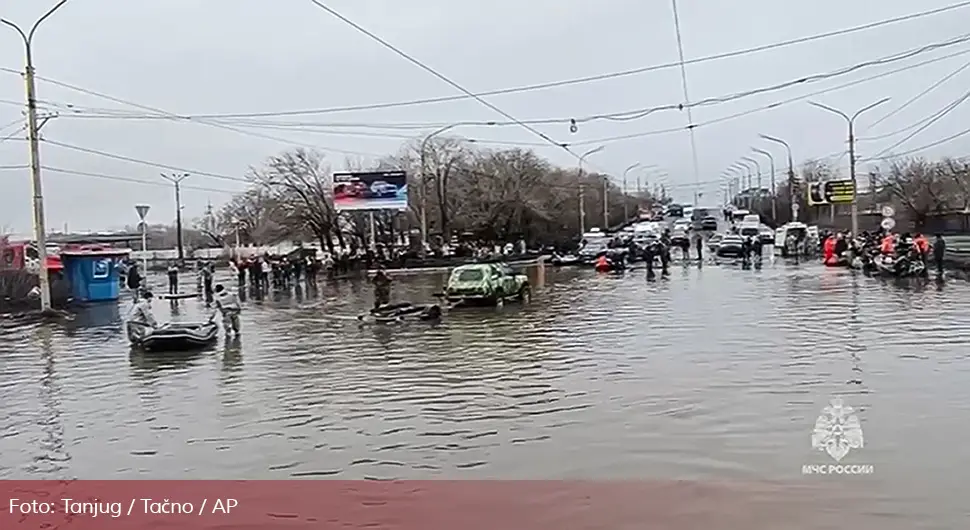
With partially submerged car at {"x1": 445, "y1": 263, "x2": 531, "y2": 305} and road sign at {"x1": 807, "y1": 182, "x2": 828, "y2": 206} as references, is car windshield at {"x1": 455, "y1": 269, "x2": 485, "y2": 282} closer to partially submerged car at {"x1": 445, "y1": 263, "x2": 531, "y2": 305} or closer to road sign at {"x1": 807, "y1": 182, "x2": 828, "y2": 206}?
partially submerged car at {"x1": 445, "y1": 263, "x2": 531, "y2": 305}

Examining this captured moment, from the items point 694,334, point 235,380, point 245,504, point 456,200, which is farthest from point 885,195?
point 245,504

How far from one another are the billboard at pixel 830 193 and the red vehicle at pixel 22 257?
168ft

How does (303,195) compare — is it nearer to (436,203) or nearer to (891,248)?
(436,203)

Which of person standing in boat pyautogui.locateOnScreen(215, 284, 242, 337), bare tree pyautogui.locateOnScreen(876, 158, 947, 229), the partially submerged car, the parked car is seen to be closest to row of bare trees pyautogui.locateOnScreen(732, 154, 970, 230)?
bare tree pyautogui.locateOnScreen(876, 158, 947, 229)

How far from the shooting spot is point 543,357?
18.6m

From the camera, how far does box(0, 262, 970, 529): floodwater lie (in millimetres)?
9742

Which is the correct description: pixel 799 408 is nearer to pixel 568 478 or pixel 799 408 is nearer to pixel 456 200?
pixel 568 478

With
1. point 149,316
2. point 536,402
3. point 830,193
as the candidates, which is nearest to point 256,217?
point 830,193

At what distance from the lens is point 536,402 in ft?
44.7

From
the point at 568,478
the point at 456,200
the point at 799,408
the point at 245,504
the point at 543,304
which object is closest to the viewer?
the point at 245,504

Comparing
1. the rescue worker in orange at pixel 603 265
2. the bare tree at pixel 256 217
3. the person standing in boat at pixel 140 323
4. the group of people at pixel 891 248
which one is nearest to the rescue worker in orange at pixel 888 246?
the group of people at pixel 891 248

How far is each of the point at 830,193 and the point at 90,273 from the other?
54.1m

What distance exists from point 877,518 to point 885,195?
361 ft

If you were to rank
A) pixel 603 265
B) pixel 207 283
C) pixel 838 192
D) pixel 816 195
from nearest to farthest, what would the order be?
1. pixel 207 283
2. pixel 603 265
3. pixel 838 192
4. pixel 816 195
